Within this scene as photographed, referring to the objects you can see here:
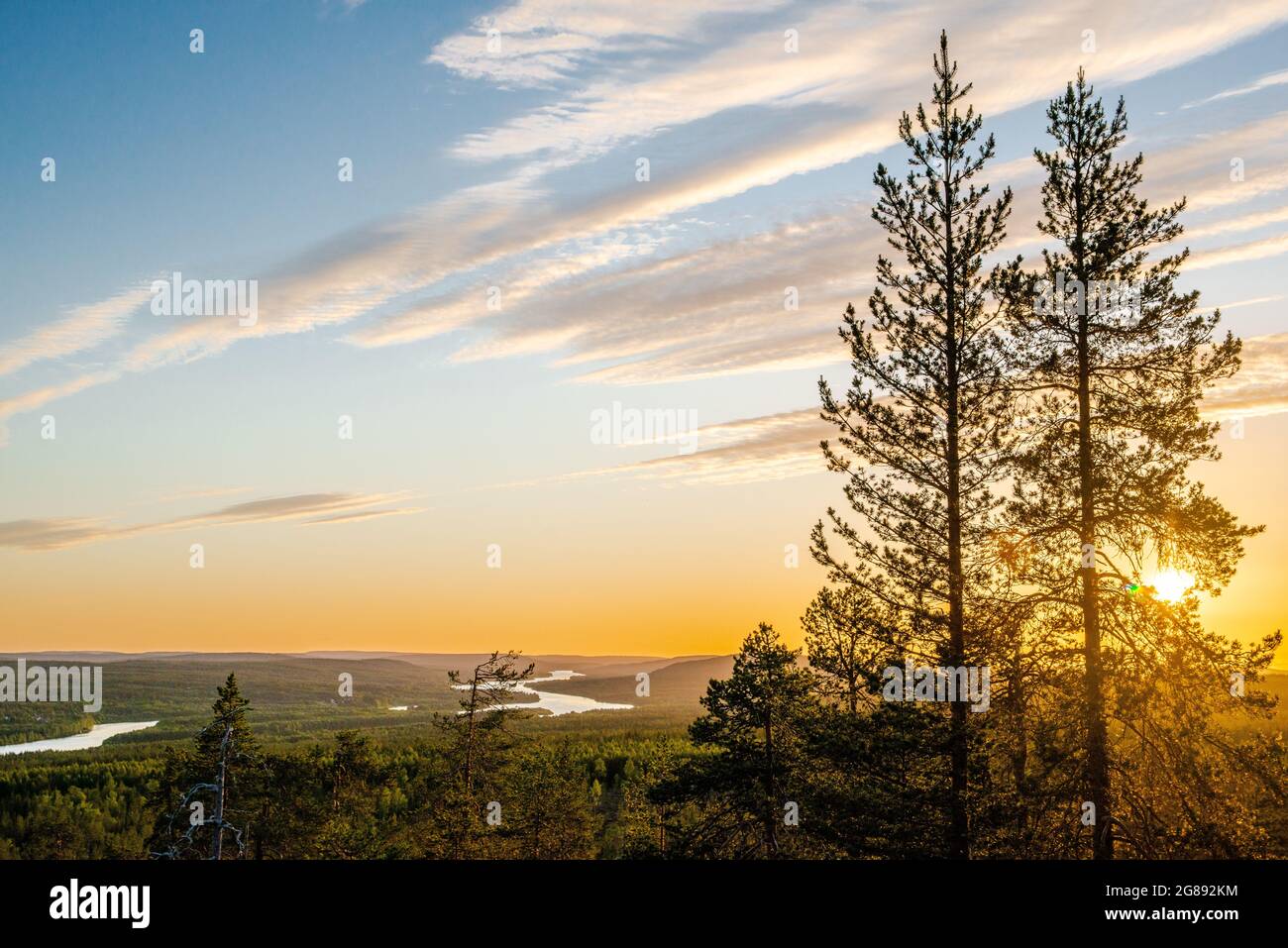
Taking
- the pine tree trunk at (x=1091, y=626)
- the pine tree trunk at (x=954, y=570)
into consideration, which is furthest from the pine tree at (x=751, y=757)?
the pine tree trunk at (x=1091, y=626)

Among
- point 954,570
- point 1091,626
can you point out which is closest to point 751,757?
point 954,570

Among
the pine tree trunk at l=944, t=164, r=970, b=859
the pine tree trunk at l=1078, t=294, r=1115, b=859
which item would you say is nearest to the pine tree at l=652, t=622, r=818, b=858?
the pine tree trunk at l=944, t=164, r=970, b=859

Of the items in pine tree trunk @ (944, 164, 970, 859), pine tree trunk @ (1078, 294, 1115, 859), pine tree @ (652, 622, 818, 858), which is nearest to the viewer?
pine tree trunk @ (1078, 294, 1115, 859)

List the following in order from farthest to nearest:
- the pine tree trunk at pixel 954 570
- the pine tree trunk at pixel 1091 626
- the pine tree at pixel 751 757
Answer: the pine tree at pixel 751 757 → the pine tree trunk at pixel 954 570 → the pine tree trunk at pixel 1091 626

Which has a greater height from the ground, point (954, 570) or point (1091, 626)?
point (954, 570)

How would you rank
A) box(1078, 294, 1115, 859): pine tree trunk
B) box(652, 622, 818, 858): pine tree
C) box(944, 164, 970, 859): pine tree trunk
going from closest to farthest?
box(1078, 294, 1115, 859): pine tree trunk, box(944, 164, 970, 859): pine tree trunk, box(652, 622, 818, 858): pine tree

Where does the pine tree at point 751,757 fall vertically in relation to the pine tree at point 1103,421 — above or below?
below

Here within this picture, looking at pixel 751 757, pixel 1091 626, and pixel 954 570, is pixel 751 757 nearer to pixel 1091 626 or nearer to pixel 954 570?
pixel 954 570

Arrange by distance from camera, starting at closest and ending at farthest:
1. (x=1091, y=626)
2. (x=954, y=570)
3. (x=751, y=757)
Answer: (x=1091, y=626) < (x=954, y=570) < (x=751, y=757)

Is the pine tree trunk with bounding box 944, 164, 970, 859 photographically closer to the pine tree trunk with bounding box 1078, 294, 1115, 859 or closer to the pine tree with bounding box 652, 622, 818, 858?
the pine tree trunk with bounding box 1078, 294, 1115, 859

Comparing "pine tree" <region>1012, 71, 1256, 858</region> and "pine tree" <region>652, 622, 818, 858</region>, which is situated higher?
"pine tree" <region>1012, 71, 1256, 858</region>

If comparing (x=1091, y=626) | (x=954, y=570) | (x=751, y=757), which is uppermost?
(x=954, y=570)

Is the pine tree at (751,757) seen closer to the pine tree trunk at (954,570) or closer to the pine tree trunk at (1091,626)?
the pine tree trunk at (954,570)
